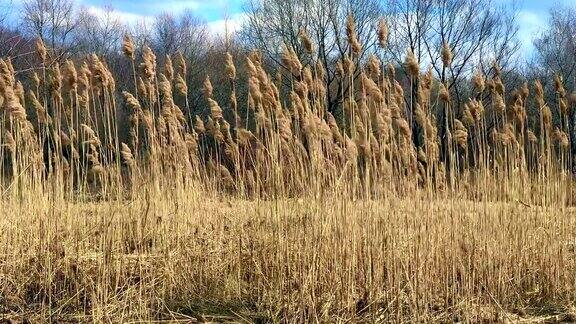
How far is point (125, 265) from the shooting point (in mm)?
3646

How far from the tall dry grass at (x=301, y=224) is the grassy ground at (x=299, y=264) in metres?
0.01

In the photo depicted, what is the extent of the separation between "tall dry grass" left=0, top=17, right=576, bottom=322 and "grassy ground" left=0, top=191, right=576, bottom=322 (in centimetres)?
1

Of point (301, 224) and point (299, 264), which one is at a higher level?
point (301, 224)

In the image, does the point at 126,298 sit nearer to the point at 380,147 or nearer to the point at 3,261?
the point at 3,261

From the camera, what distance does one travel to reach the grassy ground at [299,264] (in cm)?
325

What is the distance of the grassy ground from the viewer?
3246 millimetres

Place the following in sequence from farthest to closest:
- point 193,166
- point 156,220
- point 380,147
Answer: point 193,166 → point 156,220 → point 380,147

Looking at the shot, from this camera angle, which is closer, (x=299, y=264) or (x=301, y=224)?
(x=299, y=264)

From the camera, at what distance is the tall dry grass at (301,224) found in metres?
3.29

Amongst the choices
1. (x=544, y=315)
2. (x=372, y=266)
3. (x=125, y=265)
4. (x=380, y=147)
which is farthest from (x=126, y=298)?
(x=544, y=315)

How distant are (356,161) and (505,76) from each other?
21795mm

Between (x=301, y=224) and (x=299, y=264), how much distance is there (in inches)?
9.4

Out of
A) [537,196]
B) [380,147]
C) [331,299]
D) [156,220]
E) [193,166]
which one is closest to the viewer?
[331,299]

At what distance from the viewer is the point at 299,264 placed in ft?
10.6
